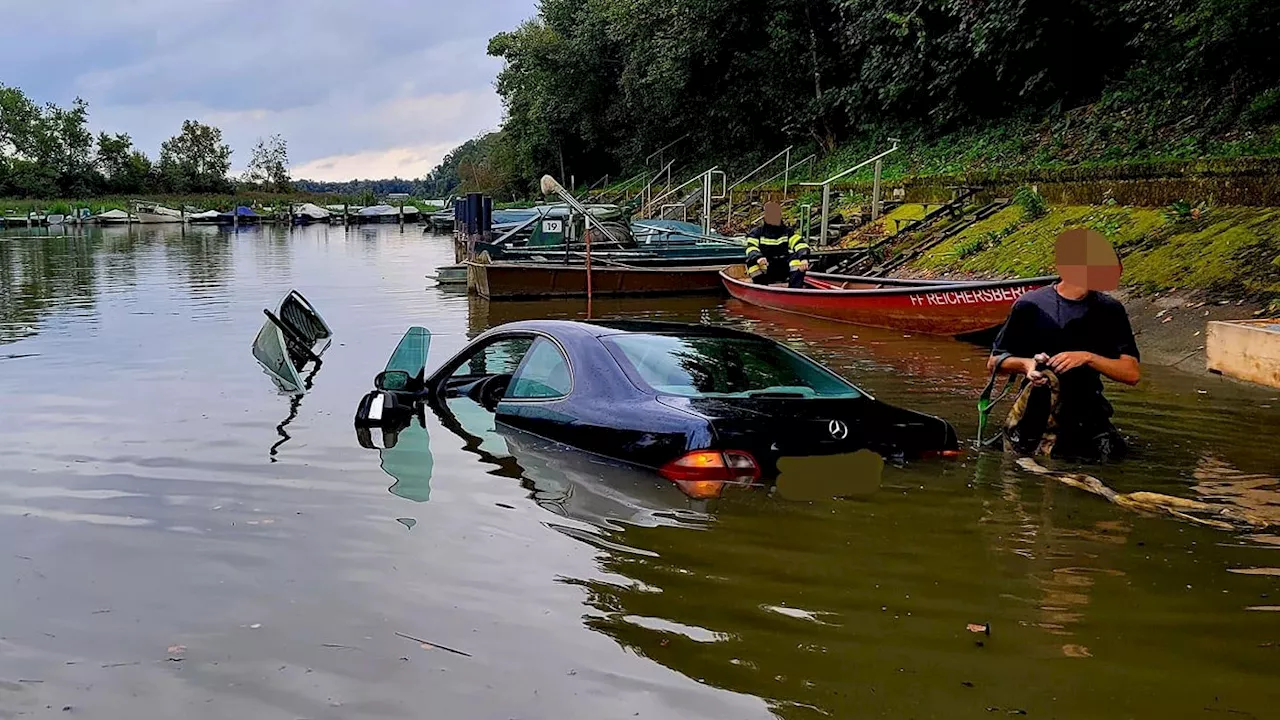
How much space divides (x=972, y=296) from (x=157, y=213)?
85695 mm

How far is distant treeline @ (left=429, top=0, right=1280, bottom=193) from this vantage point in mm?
19375

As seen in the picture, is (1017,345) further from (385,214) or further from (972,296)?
(385,214)

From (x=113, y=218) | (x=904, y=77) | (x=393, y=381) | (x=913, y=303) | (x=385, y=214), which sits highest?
(x=904, y=77)

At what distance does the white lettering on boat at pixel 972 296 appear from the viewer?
12.5m

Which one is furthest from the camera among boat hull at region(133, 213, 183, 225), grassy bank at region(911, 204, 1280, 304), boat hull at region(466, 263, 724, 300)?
boat hull at region(133, 213, 183, 225)

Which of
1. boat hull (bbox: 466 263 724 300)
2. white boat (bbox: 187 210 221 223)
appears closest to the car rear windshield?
boat hull (bbox: 466 263 724 300)

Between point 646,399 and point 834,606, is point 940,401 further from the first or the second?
point 834,606

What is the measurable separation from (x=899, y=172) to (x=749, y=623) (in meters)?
26.8

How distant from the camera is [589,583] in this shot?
15.3 feet

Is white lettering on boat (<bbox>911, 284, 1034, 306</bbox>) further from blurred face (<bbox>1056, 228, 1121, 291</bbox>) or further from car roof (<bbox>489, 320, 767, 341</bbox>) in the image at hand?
car roof (<bbox>489, 320, 767, 341</bbox>)

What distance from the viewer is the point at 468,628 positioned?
4.24m

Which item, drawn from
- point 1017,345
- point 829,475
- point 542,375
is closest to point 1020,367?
point 1017,345

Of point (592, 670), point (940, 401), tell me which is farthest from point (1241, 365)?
point (592, 670)

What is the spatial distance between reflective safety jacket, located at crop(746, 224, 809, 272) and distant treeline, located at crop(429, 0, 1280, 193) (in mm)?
6817
